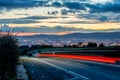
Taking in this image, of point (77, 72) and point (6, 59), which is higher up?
point (6, 59)

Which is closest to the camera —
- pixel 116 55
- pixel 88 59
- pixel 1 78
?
pixel 1 78

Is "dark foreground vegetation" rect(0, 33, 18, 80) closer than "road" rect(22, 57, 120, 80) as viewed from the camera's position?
Yes

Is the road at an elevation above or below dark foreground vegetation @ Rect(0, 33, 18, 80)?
below

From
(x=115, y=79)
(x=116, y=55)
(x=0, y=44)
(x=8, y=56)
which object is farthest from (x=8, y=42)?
(x=116, y=55)

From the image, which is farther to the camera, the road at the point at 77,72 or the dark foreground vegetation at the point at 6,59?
the road at the point at 77,72

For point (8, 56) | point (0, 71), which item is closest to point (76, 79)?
point (8, 56)

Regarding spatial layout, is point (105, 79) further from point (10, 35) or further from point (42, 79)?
point (10, 35)

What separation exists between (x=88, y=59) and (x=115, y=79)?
35861 millimetres

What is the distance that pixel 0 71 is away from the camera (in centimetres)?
2567

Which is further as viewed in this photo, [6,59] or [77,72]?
[77,72]

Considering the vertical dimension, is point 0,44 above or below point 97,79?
above

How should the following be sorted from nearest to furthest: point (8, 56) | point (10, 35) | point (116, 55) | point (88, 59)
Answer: point (8, 56) < point (10, 35) < point (116, 55) < point (88, 59)

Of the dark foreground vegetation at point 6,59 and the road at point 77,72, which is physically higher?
the dark foreground vegetation at point 6,59

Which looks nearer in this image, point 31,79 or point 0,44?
point 0,44
